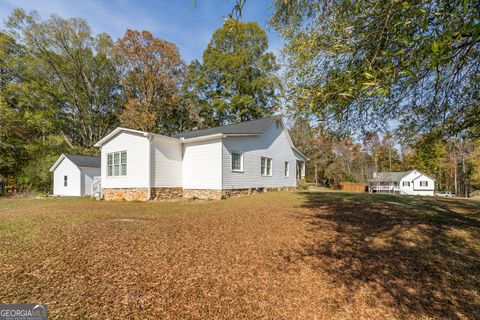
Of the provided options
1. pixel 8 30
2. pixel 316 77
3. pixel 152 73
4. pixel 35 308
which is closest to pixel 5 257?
pixel 35 308

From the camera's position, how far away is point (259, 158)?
632 inches

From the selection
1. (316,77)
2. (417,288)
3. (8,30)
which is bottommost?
(417,288)

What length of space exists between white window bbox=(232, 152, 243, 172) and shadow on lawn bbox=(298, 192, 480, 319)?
7871 millimetres

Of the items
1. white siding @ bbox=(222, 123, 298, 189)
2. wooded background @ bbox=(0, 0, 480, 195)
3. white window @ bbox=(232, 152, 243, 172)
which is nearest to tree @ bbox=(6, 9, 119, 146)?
wooded background @ bbox=(0, 0, 480, 195)

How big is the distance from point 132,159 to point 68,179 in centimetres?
1122

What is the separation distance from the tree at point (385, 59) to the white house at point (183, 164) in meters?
8.56

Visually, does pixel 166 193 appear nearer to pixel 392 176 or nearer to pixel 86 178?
pixel 86 178

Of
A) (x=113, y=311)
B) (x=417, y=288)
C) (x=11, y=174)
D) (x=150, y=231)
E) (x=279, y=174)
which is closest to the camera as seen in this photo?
(x=113, y=311)

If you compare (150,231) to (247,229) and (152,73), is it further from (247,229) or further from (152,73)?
(152,73)

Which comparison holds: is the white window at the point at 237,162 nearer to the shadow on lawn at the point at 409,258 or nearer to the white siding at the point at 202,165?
the white siding at the point at 202,165

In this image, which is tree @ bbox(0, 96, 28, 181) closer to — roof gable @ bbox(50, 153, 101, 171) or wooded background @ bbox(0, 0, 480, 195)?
wooded background @ bbox(0, 0, 480, 195)

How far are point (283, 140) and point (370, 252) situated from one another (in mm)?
14950

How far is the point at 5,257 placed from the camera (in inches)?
152

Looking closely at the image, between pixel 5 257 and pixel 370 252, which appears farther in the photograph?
pixel 370 252
